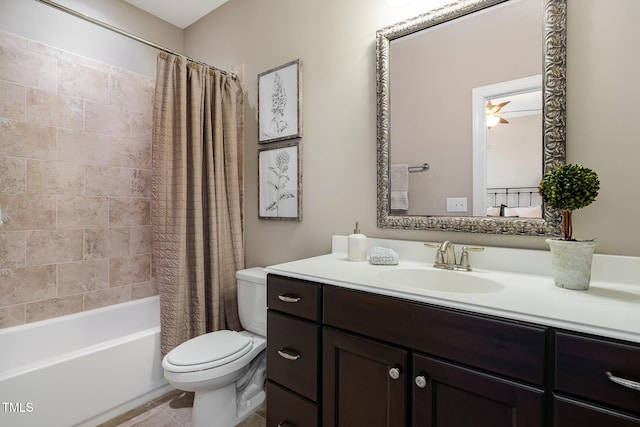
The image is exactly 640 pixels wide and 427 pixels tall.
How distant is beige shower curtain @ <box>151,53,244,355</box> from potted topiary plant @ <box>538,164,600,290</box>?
1715mm

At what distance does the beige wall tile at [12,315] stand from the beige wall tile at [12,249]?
0.81ft

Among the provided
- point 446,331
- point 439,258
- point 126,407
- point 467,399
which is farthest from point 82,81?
point 467,399

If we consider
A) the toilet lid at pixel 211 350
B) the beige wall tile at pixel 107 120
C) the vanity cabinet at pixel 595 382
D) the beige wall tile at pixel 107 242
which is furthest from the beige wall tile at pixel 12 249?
the vanity cabinet at pixel 595 382

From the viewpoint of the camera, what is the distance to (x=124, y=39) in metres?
2.29

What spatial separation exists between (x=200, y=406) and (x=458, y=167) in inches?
66.5

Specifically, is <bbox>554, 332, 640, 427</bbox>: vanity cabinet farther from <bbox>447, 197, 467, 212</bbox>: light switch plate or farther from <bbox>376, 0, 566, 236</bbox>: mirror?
<bbox>447, 197, 467, 212</bbox>: light switch plate

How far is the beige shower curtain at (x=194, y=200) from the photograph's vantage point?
68.5 inches

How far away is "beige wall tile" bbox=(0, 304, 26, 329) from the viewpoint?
1.77 metres

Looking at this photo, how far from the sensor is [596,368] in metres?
0.67

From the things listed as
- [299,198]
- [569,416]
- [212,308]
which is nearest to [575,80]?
[569,416]

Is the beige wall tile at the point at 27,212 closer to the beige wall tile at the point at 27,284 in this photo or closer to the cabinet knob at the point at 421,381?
the beige wall tile at the point at 27,284

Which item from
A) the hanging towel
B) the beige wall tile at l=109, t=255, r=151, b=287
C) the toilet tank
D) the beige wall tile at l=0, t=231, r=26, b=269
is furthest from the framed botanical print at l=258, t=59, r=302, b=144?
the beige wall tile at l=0, t=231, r=26, b=269

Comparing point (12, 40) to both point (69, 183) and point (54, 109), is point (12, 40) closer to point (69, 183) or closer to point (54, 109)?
point (54, 109)

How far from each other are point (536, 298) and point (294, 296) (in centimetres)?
80
